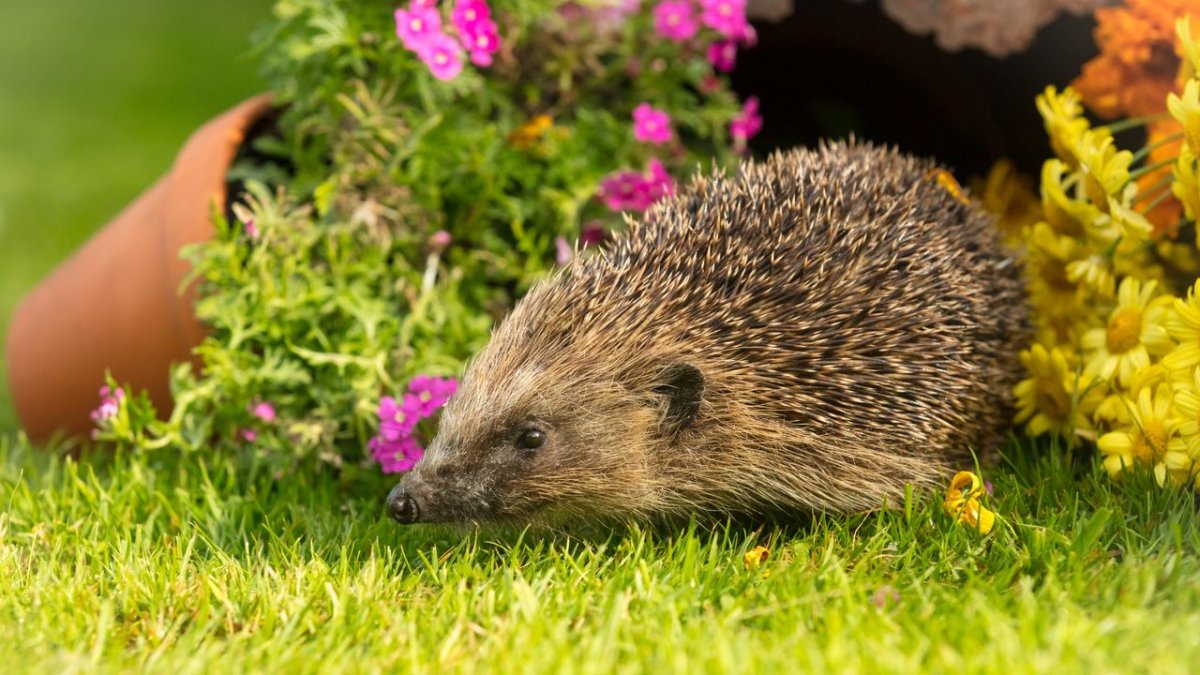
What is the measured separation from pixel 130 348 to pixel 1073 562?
3.48 metres

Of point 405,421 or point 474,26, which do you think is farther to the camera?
point 474,26

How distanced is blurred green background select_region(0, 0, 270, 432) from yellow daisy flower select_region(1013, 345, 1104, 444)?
4.56 metres

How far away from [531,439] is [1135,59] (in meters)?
2.65

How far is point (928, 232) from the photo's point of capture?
150 inches

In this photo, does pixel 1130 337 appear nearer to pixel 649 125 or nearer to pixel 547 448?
pixel 547 448

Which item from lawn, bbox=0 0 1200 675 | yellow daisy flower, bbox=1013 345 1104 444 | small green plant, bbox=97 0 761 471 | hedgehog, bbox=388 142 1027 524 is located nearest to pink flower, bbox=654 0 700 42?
small green plant, bbox=97 0 761 471

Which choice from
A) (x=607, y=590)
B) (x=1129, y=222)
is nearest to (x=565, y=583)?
(x=607, y=590)

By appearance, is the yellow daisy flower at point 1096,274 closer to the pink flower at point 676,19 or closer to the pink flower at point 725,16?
the pink flower at point 725,16

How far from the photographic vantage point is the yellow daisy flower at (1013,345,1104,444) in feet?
12.7

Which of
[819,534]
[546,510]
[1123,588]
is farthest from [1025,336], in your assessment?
[546,510]

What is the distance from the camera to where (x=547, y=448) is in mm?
3422

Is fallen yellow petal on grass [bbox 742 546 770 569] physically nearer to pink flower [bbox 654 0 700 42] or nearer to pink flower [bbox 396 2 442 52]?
pink flower [bbox 396 2 442 52]

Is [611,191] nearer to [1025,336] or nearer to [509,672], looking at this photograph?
[1025,336]

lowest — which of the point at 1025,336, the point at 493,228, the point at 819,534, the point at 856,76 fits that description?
the point at 819,534
